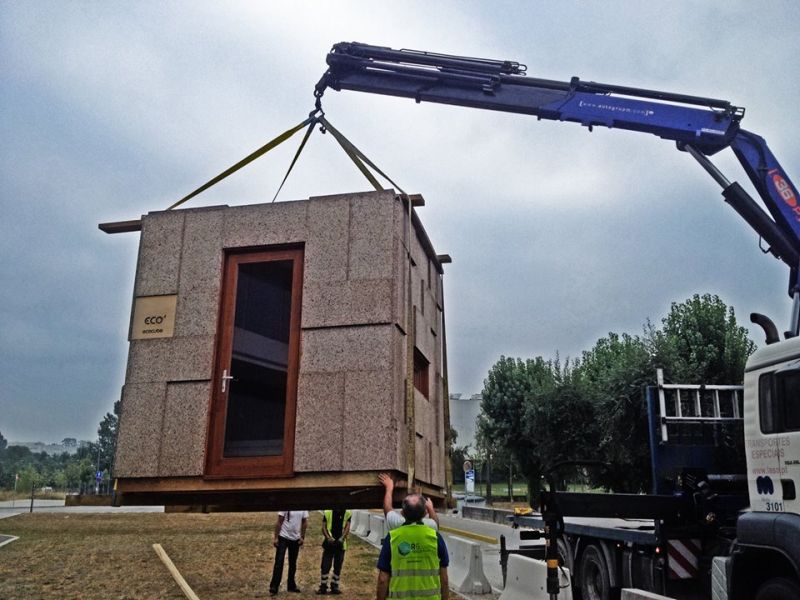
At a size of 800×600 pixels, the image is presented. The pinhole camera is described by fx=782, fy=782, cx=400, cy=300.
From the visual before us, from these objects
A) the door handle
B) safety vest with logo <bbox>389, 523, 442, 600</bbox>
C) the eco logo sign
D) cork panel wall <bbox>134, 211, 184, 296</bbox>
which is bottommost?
safety vest with logo <bbox>389, 523, 442, 600</bbox>

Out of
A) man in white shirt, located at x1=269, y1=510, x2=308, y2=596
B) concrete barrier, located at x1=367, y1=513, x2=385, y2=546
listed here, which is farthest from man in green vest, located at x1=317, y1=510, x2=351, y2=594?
concrete barrier, located at x1=367, y1=513, x2=385, y2=546

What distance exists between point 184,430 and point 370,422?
1.64 metres

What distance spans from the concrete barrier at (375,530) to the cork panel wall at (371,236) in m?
16.3

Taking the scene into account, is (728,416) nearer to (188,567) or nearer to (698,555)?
(698,555)

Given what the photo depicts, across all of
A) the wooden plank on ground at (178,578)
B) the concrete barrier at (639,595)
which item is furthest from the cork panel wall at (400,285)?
the wooden plank on ground at (178,578)

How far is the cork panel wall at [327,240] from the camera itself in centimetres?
683

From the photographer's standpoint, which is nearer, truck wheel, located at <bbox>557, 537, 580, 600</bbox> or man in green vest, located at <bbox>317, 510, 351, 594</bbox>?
truck wheel, located at <bbox>557, 537, 580, 600</bbox>

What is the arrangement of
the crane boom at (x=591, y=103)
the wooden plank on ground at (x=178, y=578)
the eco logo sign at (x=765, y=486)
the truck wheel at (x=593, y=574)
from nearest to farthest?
the eco logo sign at (x=765, y=486)
the truck wheel at (x=593, y=574)
the wooden plank on ground at (x=178, y=578)
the crane boom at (x=591, y=103)

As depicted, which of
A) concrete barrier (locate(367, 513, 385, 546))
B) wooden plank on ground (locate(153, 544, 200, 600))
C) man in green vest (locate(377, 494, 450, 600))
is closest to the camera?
man in green vest (locate(377, 494, 450, 600))

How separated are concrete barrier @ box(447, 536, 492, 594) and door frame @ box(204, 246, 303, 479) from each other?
666 centimetres

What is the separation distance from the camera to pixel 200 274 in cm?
705

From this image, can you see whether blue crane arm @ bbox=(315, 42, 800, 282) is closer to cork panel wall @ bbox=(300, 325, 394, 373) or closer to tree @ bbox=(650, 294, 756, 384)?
cork panel wall @ bbox=(300, 325, 394, 373)

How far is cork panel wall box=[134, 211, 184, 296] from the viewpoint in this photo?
23.3 ft

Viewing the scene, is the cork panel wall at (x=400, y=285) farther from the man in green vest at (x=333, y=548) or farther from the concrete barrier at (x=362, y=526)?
the concrete barrier at (x=362, y=526)
